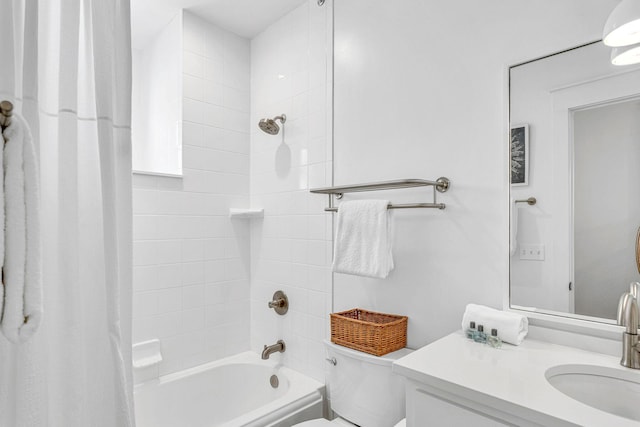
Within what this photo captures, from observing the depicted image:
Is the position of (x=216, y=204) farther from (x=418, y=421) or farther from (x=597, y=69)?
(x=597, y=69)

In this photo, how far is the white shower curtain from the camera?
71 cm

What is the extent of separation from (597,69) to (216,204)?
6.36ft

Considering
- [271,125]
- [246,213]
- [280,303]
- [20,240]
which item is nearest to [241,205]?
[246,213]

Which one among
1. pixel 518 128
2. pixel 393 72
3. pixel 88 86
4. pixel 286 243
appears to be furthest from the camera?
pixel 286 243

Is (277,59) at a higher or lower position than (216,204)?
higher

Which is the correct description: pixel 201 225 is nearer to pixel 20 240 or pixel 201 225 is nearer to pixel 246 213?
pixel 246 213

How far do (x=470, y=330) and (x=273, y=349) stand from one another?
127 centimetres

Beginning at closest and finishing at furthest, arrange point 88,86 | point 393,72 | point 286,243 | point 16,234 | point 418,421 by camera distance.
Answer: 1. point 16,234
2. point 88,86
3. point 418,421
4. point 393,72
5. point 286,243

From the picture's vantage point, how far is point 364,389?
1.49 metres

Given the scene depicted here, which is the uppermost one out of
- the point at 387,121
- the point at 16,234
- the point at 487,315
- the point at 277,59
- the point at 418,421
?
the point at 277,59

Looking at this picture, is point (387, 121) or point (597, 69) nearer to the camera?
point (597, 69)

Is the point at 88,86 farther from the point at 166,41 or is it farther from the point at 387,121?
the point at 166,41

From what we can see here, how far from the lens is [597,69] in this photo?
3.62 feet

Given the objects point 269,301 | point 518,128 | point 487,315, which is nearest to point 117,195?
point 487,315
